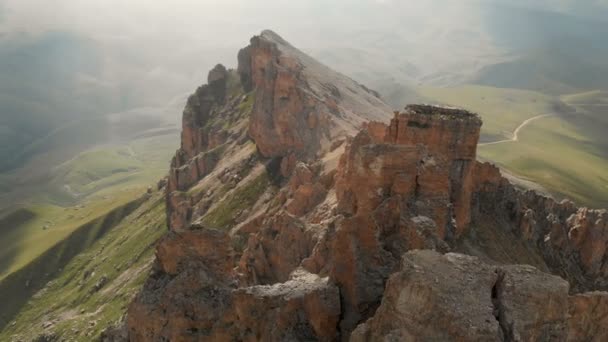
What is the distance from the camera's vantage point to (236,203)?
119938 mm

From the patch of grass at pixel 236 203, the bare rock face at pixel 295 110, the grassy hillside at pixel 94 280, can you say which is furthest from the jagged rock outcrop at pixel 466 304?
the grassy hillside at pixel 94 280

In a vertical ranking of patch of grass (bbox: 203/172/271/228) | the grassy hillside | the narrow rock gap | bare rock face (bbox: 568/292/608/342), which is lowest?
the grassy hillside

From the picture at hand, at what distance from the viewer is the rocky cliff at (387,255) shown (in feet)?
81.3

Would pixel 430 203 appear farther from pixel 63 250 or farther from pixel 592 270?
pixel 63 250

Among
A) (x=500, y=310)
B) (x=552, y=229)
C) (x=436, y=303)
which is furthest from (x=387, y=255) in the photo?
(x=552, y=229)

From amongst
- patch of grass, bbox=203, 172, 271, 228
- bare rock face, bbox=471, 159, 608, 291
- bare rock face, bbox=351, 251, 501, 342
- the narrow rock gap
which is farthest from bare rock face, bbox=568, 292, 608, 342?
patch of grass, bbox=203, 172, 271, 228

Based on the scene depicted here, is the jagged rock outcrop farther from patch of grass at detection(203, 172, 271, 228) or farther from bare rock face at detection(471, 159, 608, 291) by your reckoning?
patch of grass at detection(203, 172, 271, 228)

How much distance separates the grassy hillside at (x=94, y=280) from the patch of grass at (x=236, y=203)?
22.6 metres

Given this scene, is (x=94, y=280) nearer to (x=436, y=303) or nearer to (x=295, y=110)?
(x=295, y=110)

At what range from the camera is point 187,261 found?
4381 centimetres

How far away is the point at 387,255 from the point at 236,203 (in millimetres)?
87627

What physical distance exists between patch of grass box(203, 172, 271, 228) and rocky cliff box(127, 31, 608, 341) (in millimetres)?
426

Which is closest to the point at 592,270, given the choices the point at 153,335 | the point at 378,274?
the point at 378,274

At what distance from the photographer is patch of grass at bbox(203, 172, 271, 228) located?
4562 inches
